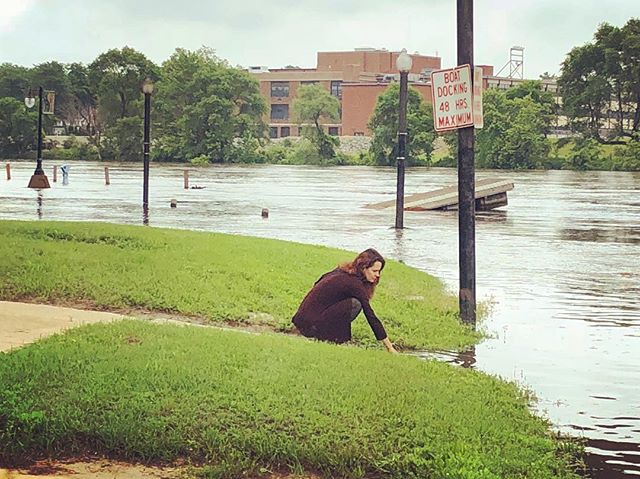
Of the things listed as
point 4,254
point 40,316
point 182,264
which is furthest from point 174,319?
point 4,254

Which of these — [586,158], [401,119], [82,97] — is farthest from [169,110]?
[401,119]

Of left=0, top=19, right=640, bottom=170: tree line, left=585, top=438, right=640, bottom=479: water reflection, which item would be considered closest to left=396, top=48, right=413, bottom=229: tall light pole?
Result: left=585, top=438, right=640, bottom=479: water reflection

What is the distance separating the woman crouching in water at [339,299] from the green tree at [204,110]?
333ft

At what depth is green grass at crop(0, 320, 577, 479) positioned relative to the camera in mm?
6680

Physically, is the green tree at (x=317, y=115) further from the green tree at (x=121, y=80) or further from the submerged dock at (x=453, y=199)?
the submerged dock at (x=453, y=199)

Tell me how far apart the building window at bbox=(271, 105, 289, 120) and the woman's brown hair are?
6080 inches

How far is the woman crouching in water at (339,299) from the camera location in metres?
9.96

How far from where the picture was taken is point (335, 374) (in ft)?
26.6

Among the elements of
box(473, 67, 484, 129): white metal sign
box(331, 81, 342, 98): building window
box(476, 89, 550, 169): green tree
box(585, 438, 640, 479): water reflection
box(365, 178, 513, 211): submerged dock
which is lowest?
box(585, 438, 640, 479): water reflection

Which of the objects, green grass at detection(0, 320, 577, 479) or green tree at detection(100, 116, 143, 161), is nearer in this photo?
green grass at detection(0, 320, 577, 479)

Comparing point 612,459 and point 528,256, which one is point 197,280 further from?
point 528,256

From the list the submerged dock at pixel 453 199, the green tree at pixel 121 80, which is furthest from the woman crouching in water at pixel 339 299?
the green tree at pixel 121 80

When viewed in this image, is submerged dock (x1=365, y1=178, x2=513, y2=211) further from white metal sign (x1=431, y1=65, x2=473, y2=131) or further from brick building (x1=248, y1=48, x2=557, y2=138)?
brick building (x1=248, y1=48, x2=557, y2=138)

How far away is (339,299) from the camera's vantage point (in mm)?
10172
